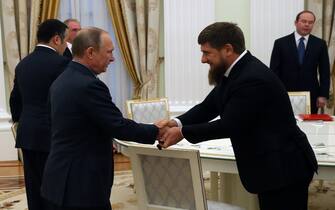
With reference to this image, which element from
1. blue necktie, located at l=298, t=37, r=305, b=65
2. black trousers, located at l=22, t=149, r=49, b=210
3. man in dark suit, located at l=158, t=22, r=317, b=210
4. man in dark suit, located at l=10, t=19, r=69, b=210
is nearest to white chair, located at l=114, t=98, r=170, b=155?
black trousers, located at l=22, t=149, r=49, b=210

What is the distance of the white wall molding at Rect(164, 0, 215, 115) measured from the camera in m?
5.82

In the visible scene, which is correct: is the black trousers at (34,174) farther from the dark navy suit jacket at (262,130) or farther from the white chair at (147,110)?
the dark navy suit jacket at (262,130)

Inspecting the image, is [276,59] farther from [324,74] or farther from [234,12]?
[234,12]

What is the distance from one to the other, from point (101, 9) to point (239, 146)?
13.7 ft

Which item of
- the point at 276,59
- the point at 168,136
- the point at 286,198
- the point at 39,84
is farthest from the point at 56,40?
the point at 276,59

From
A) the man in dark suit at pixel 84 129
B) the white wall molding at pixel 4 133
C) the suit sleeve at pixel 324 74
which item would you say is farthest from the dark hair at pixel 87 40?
the white wall molding at pixel 4 133

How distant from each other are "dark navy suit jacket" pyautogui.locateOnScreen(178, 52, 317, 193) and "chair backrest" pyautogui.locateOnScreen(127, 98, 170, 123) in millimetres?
2133

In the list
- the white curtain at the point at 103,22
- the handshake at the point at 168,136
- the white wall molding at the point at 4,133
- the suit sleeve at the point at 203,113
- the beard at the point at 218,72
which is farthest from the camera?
the white curtain at the point at 103,22

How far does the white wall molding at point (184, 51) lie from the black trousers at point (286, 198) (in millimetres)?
3845

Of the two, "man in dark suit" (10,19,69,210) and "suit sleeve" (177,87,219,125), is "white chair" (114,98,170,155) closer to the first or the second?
"man in dark suit" (10,19,69,210)

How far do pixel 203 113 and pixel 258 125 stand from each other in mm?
583

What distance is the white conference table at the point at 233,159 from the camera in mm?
2537

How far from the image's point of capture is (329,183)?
181 inches

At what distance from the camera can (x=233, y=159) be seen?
2594 millimetres
